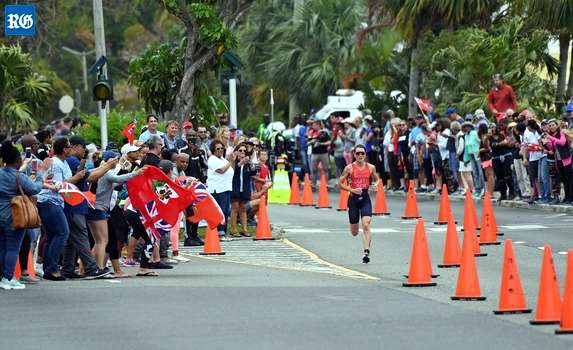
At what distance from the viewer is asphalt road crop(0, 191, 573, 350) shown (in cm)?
1307

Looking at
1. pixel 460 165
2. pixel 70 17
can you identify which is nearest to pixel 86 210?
pixel 460 165

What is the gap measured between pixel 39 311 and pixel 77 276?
3.69 m

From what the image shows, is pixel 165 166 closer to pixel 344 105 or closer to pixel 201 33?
pixel 201 33

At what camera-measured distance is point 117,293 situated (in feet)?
55.5

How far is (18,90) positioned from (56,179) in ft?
62.3

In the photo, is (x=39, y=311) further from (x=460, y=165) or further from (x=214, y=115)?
(x=460, y=165)

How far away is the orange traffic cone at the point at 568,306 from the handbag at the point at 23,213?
21.4 ft

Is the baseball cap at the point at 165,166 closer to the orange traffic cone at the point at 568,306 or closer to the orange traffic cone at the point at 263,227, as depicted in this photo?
the orange traffic cone at the point at 263,227

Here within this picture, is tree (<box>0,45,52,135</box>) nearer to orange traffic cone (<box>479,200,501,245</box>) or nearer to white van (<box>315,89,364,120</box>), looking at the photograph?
white van (<box>315,89,364,120</box>)

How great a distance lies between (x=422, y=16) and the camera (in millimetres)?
42031

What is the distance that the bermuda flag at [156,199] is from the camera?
63.9ft

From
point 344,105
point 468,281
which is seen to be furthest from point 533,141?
point 344,105

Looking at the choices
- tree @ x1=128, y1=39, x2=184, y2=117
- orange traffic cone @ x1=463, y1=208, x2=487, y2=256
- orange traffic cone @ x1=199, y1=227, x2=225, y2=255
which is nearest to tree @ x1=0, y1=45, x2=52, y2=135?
tree @ x1=128, y1=39, x2=184, y2=117

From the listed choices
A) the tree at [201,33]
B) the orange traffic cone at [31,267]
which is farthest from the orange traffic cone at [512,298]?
the tree at [201,33]
